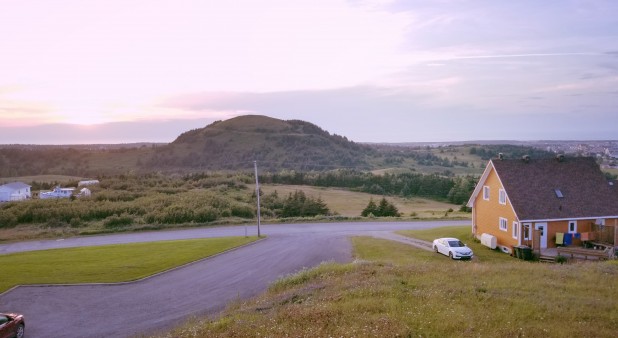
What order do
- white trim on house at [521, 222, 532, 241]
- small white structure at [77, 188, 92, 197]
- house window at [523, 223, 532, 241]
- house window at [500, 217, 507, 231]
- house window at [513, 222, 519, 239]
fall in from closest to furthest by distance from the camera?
1. white trim on house at [521, 222, 532, 241]
2. house window at [523, 223, 532, 241]
3. house window at [513, 222, 519, 239]
4. house window at [500, 217, 507, 231]
5. small white structure at [77, 188, 92, 197]

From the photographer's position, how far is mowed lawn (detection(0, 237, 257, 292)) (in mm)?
31963

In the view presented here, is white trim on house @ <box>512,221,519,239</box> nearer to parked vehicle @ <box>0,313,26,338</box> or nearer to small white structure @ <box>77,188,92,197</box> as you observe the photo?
parked vehicle @ <box>0,313,26,338</box>

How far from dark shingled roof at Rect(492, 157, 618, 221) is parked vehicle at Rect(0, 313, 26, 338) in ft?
105

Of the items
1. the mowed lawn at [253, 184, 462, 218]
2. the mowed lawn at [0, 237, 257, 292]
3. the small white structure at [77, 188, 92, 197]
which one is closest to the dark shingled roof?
the mowed lawn at [0, 237, 257, 292]

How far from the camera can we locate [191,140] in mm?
172375

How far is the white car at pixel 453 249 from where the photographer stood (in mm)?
33906

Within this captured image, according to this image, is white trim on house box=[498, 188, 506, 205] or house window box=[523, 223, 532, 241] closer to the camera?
house window box=[523, 223, 532, 241]

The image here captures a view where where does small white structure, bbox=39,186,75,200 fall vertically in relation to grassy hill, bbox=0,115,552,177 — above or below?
below

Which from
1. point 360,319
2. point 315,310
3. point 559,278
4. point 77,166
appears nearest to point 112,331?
point 315,310

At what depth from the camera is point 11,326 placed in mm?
20141

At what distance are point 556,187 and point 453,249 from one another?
11728mm

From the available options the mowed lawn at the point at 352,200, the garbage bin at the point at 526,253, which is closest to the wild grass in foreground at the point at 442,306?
the garbage bin at the point at 526,253

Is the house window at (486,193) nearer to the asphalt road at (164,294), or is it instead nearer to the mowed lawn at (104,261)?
the asphalt road at (164,294)

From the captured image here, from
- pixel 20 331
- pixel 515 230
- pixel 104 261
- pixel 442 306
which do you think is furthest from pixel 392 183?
pixel 442 306
